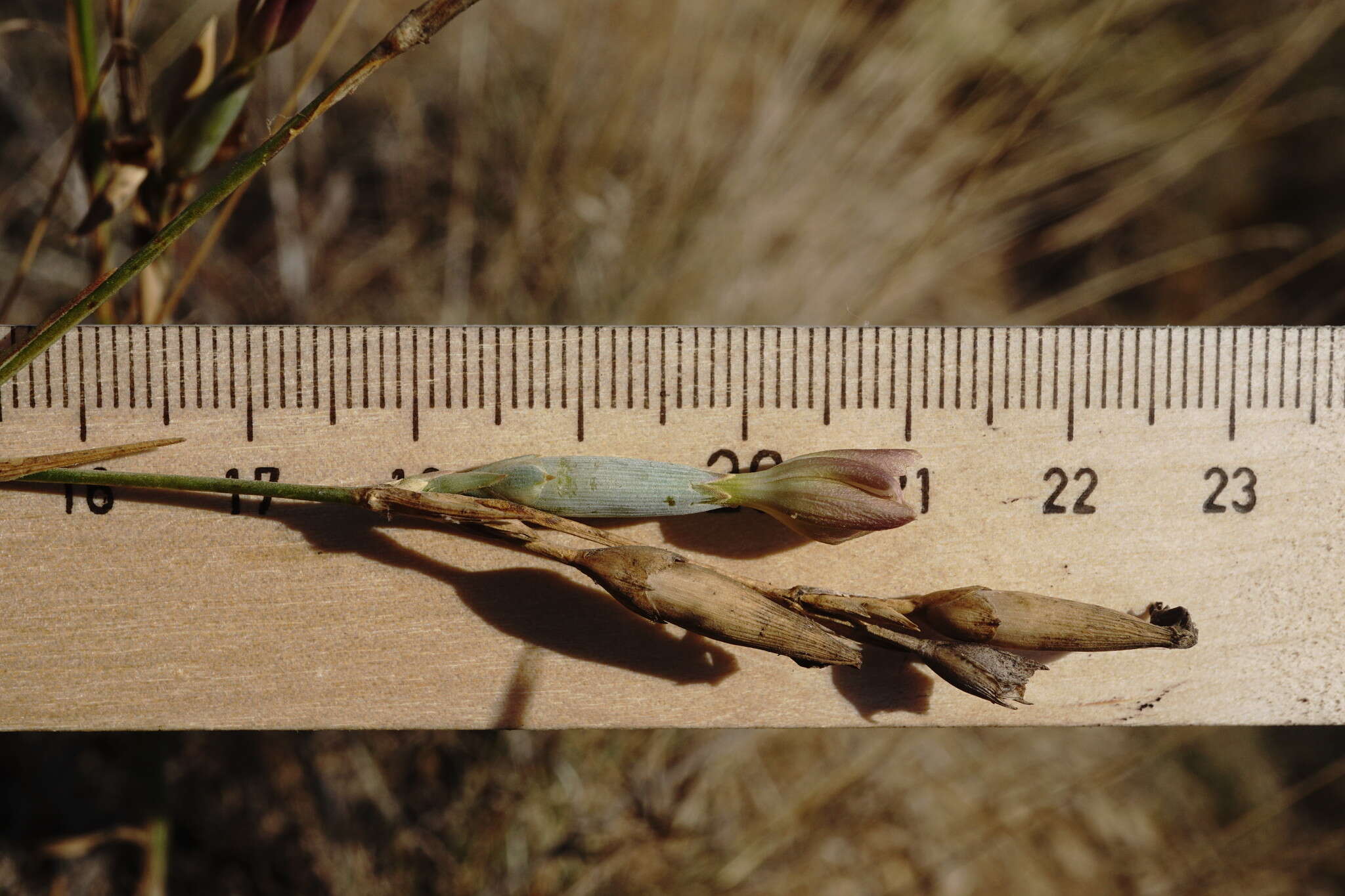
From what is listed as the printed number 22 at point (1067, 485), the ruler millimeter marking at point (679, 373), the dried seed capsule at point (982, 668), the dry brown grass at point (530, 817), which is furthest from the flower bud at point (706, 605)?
the dry brown grass at point (530, 817)

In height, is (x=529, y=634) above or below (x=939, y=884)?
above

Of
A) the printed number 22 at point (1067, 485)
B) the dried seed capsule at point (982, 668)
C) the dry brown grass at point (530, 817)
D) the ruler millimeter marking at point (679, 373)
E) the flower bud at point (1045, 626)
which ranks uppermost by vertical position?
the ruler millimeter marking at point (679, 373)

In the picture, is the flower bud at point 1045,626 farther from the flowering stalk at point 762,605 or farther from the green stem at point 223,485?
the green stem at point 223,485

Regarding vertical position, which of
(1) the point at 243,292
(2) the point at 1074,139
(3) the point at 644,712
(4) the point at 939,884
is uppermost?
(2) the point at 1074,139

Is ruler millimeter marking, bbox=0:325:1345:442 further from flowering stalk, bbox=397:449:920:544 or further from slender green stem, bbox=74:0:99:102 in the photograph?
slender green stem, bbox=74:0:99:102

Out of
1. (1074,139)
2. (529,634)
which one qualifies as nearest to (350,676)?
(529,634)

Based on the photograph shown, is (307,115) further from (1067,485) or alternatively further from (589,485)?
(1067,485)

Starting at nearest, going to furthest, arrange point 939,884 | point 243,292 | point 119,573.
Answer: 1. point 119,573
2. point 243,292
3. point 939,884

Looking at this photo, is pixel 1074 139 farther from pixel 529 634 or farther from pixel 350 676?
pixel 350 676
